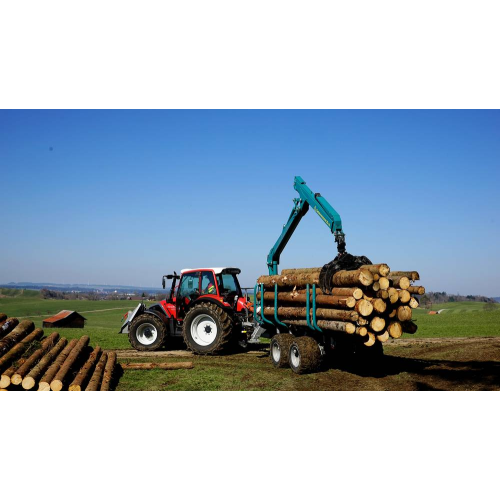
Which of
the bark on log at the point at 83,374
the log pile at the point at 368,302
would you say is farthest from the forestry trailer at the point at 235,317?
the bark on log at the point at 83,374

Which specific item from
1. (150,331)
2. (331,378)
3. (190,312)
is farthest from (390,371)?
(150,331)

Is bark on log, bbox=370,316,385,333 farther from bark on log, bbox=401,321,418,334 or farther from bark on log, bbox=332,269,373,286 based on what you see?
bark on log, bbox=401,321,418,334

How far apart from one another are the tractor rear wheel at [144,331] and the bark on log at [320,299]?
4.10 m

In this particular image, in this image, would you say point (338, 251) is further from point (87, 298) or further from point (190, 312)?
point (87, 298)

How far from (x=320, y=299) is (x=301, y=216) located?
421 centimetres

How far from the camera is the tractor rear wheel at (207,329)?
1345 centimetres

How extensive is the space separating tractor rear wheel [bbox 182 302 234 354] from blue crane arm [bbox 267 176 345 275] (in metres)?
2.37

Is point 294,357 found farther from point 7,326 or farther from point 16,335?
point 7,326

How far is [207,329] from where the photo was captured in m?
14.0

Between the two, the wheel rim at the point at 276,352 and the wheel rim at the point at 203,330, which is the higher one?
the wheel rim at the point at 203,330

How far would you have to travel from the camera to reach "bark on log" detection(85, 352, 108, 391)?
9062 mm

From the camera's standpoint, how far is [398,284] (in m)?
9.80

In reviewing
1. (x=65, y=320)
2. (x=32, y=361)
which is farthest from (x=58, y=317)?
(x=32, y=361)

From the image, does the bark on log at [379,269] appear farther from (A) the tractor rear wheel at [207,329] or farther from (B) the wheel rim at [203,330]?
(B) the wheel rim at [203,330]
